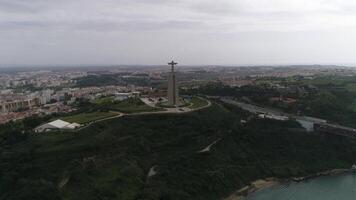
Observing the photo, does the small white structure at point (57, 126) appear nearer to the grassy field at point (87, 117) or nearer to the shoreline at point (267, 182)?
the grassy field at point (87, 117)

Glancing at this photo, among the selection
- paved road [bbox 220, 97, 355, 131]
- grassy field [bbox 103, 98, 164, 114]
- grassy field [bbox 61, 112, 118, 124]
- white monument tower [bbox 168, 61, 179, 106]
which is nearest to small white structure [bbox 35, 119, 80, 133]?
grassy field [bbox 61, 112, 118, 124]

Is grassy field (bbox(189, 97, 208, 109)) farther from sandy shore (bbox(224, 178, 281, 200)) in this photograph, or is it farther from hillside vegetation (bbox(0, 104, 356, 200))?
sandy shore (bbox(224, 178, 281, 200))

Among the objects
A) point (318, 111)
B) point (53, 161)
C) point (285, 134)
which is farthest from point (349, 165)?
point (53, 161)

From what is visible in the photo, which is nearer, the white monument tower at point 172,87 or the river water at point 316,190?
the river water at point 316,190

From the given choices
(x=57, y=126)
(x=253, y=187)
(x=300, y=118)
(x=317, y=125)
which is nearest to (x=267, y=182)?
(x=253, y=187)

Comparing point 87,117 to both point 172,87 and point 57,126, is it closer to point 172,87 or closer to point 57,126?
point 57,126

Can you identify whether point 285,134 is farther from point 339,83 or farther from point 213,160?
point 339,83

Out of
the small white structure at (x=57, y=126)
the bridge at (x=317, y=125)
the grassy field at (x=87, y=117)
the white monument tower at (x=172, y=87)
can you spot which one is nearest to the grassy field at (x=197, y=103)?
the white monument tower at (x=172, y=87)
